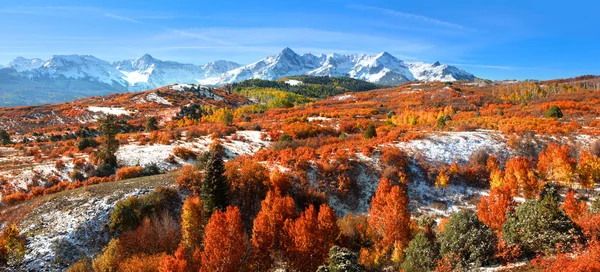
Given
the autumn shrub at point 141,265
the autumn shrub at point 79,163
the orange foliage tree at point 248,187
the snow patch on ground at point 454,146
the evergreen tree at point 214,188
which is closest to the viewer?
the autumn shrub at point 141,265

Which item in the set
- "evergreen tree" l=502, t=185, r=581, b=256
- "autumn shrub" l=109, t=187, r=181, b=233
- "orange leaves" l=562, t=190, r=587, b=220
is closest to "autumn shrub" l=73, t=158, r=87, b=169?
"autumn shrub" l=109, t=187, r=181, b=233

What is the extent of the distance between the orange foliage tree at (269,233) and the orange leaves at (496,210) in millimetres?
17091

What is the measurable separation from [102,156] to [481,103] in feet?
431

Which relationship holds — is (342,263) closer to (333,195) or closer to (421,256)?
(421,256)

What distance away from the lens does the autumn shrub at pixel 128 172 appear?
39516 mm

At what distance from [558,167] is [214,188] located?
1521 inches

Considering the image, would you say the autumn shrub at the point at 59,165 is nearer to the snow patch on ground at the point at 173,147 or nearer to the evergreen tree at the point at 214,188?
the snow patch on ground at the point at 173,147

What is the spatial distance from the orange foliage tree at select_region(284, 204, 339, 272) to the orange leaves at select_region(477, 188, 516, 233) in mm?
13882

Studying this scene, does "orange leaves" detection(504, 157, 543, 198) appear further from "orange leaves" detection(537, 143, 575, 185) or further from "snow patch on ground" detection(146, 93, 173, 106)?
"snow patch on ground" detection(146, 93, 173, 106)

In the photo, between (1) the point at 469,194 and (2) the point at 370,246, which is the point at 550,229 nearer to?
(2) the point at 370,246

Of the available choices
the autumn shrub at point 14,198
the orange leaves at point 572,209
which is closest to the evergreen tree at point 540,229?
the orange leaves at point 572,209

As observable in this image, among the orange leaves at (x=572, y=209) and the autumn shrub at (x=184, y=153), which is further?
the autumn shrub at (x=184, y=153)

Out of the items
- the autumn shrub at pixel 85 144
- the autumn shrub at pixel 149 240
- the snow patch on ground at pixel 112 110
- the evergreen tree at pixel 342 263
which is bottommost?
the autumn shrub at pixel 149 240

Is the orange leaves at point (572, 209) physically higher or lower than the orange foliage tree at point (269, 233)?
higher
